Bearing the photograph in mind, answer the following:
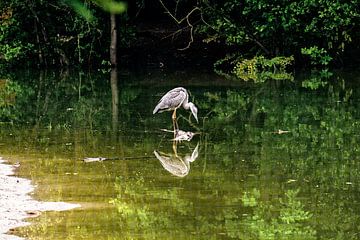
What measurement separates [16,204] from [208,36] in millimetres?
19658

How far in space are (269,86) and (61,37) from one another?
9.14 metres

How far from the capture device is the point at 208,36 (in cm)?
2692

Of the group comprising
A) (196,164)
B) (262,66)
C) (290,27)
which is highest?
(290,27)

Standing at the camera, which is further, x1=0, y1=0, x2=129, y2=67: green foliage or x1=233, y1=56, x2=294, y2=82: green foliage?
x1=0, y1=0, x2=129, y2=67: green foliage

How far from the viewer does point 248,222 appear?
23.8 ft

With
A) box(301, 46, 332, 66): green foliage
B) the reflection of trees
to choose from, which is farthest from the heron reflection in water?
box(301, 46, 332, 66): green foliage

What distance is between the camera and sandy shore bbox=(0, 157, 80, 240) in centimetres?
694

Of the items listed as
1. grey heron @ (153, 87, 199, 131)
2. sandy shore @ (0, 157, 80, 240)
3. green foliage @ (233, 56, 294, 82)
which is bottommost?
sandy shore @ (0, 157, 80, 240)

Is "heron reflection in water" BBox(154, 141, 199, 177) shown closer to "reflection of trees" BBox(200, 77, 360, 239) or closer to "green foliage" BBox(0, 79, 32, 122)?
"reflection of trees" BBox(200, 77, 360, 239)

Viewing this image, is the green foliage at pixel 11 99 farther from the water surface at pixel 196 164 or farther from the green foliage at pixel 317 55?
the green foliage at pixel 317 55

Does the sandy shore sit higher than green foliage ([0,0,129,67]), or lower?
lower

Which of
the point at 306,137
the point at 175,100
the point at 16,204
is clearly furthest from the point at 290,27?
the point at 16,204

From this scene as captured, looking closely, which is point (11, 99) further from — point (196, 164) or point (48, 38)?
point (48, 38)

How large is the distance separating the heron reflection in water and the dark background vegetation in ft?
47.7
